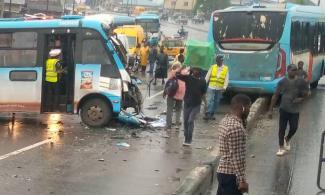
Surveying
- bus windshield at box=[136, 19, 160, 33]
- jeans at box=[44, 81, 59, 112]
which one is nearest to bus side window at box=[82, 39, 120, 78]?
jeans at box=[44, 81, 59, 112]

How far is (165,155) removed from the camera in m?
10.7

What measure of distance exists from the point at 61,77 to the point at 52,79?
214mm

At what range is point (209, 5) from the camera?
383 ft

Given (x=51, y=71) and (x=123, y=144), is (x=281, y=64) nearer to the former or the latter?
(x=51, y=71)

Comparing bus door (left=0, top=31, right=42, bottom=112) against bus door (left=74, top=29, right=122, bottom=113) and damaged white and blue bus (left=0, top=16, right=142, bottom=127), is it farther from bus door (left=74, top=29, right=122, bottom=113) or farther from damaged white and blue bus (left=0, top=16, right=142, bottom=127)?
bus door (left=74, top=29, right=122, bottom=113)

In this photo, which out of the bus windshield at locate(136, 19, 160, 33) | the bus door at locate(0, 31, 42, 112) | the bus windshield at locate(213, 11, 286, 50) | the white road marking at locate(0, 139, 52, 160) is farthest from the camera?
the bus windshield at locate(136, 19, 160, 33)

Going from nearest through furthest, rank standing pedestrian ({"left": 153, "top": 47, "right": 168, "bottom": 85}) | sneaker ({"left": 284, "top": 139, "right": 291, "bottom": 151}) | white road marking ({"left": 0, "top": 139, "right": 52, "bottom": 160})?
white road marking ({"left": 0, "top": 139, "right": 52, "bottom": 160}) → sneaker ({"left": 284, "top": 139, "right": 291, "bottom": 151}) → standing pedestrian ({"left": 153, "top": 47, "right": 168, "bottom": 85})

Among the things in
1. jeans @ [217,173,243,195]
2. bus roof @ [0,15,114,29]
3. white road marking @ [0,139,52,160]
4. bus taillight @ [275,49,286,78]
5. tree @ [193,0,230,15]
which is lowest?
white road marking @ [0,139,52,160]

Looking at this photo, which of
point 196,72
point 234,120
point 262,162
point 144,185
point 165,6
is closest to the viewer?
point 234,120

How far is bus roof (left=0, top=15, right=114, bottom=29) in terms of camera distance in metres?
13.3

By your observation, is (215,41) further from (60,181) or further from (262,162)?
(60,181)

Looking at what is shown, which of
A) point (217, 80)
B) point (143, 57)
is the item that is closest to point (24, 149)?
point (217, 80)

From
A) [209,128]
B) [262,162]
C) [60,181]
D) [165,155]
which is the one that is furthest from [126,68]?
[60,181]

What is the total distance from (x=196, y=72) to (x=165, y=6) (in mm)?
143238
